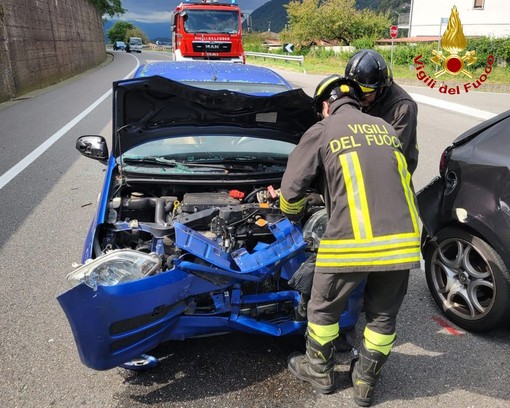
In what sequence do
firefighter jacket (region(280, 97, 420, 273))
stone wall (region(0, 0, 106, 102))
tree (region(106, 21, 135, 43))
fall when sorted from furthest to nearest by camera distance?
1. tree (region(106, 21, 135, 43))
2. stone wall (region(0, 0, 106, 102))
3. firefighter jacket (region(280, 97, 420, 273))

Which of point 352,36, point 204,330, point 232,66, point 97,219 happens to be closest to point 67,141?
point 232,66

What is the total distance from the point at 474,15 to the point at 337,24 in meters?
13.1

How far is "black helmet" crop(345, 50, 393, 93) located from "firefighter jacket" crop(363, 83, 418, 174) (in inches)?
11.7

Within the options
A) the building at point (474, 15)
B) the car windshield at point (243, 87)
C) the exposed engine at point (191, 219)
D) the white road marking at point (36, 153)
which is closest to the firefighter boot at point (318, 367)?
the exposed engine at point (191, 219)

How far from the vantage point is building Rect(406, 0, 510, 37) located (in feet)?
131

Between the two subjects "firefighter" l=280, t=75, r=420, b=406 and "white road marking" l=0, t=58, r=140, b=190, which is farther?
"white road marking" l=0, t=58, r=140, b=190

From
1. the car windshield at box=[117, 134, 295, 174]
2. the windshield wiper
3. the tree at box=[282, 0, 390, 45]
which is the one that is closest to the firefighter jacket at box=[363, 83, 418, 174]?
the car windshield at box=[117, 134, 295, 174]

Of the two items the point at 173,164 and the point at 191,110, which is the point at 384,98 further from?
the point at 173,164

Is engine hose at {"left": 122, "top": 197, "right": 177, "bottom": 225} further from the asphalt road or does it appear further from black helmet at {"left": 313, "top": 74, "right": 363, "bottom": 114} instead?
black helmet at {"left": 313, "top": 74, "right": 363, "bottom": 114}

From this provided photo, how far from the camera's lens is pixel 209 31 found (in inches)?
664

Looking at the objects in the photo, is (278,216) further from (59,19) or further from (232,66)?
(59,19)

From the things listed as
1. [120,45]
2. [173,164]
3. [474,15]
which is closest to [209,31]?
[173,164]

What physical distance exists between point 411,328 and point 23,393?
8.37ft

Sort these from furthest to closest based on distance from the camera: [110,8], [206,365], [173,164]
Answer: [110,8] → [173,164] → [206,365]
